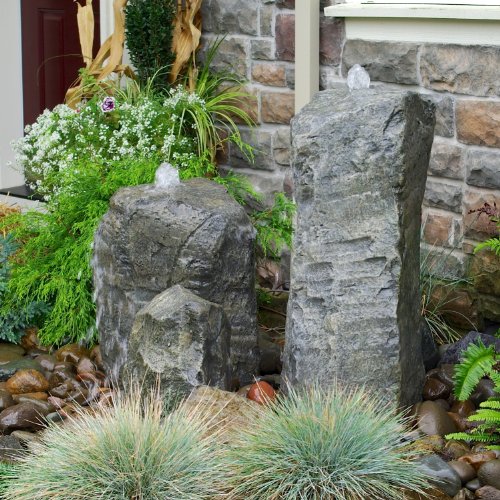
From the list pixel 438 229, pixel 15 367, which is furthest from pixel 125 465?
pixel 438 229

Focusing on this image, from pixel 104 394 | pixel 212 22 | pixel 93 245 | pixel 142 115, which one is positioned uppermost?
pixel 212 22

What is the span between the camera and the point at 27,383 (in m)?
5.47

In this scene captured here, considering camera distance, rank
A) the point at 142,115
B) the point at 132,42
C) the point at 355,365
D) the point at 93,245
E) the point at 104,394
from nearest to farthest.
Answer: the point at 355,365
the point at 104,394
the point at 93,245
the point at 142,115
the point at 132,42

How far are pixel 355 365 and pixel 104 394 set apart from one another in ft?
4.29

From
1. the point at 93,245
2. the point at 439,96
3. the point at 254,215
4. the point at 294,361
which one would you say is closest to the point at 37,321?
the point at 93,245

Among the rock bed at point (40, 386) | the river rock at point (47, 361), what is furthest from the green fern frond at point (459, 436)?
the river rock at point (47, 361)

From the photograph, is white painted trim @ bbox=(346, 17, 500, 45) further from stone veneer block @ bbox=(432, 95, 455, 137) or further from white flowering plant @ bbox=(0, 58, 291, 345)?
white flowering plant @ bbox=(0, 58, 291, 345)

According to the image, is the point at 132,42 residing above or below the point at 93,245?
above

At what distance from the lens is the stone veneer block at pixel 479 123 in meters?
5.88

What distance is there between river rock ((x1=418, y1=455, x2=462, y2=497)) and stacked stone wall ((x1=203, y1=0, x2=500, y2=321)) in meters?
Answer: 1.93

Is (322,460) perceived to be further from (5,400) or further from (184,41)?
(184,41)

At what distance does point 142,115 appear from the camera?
6961 millimetres

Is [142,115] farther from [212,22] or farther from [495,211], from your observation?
[495,211]

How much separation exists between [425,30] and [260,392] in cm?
243
